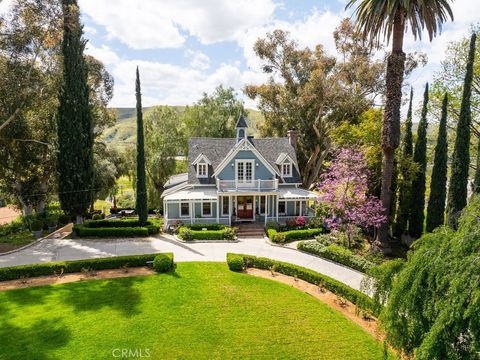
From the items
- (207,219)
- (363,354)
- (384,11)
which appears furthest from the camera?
(207,219)

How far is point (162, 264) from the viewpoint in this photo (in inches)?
747

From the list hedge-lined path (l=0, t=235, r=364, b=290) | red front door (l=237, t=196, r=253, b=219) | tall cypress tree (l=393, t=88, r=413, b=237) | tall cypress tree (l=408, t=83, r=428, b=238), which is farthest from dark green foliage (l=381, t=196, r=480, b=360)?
red front door (l=237, t=196, r=253, b=219)

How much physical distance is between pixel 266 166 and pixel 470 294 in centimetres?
2471

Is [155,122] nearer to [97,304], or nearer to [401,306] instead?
[97,304]

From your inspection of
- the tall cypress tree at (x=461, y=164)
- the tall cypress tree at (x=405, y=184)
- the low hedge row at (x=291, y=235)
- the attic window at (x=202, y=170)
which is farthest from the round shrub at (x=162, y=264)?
the tall cypress tree at (x=461, y=164)

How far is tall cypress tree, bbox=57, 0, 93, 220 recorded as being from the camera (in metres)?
27.2

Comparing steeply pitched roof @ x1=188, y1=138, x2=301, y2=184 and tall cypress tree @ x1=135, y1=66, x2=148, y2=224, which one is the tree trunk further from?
tall cypress tree @ x1=135, y1=66, x2=148, y2=224

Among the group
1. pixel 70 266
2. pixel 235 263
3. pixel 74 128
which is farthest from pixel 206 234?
pixel 74 128

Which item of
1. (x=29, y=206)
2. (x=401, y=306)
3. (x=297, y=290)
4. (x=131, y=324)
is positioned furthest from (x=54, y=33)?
(x=401, y=306)

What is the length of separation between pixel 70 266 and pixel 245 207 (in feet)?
→ 53.7

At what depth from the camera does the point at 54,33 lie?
982 inches

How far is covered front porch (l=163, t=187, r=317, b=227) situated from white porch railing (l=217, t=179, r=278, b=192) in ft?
1.98

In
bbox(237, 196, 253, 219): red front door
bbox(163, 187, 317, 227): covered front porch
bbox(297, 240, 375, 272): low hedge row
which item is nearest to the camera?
bbox(297, 240, 375, 272): low hedge row

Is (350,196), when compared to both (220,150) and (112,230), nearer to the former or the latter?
(220,150)
